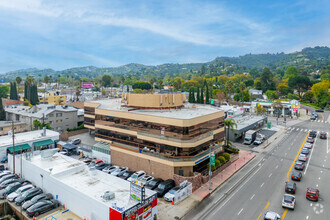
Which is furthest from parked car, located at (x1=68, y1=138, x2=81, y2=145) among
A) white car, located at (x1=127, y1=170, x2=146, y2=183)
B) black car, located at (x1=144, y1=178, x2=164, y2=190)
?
black car, located at (x1=144, y1=178, x2=164, y2=190)

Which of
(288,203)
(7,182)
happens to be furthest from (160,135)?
(7,182)

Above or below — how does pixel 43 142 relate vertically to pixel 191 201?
above

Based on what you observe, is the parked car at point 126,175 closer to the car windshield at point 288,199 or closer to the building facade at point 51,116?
the car windshield at point 288,199

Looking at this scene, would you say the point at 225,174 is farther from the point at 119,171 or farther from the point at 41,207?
the point at 41,207

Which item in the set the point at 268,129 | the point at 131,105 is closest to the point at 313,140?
the point at 268,129

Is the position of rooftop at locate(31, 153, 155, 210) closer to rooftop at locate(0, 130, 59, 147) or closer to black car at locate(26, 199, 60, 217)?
black car at locate(26, 199, 60, 217)

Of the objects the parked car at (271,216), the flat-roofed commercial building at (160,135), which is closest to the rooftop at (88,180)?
the flat-roofed commercial building at (160,135)
